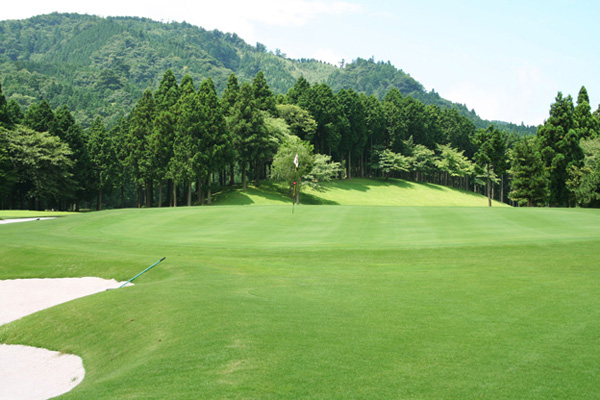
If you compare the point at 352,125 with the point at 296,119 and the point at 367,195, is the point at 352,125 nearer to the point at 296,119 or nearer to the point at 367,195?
the point at 296,119

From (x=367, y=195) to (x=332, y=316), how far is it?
7422 cm

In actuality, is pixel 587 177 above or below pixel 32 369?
above

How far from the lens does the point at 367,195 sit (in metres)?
83.6

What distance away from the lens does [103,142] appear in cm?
7425

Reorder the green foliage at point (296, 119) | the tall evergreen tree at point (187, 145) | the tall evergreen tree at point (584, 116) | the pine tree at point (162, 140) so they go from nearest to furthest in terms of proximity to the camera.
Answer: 1. the tall evergreen tree at point (187, 145)
2. the pine tree at point (162, 140)
3. the tall evergreen tree at point (584, 116)
4. the green foliage at point (296, 119)

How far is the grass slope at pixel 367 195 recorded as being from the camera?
A: 6781cm

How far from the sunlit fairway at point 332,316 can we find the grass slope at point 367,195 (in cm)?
4258

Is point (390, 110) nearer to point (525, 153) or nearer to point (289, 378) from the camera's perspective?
point (525, 153)

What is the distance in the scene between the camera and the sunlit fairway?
273 inches

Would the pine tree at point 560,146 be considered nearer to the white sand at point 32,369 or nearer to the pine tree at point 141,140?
the pine tree at point 141,140

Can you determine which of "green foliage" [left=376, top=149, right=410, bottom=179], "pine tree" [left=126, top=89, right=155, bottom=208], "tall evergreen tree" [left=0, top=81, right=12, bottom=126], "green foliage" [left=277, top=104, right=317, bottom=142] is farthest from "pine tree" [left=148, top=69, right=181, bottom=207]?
"green foliage" [left=376, top=149, right=410, bottom=179]

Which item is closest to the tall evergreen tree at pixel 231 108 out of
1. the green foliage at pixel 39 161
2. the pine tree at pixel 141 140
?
the pine tree at pixel 141 140

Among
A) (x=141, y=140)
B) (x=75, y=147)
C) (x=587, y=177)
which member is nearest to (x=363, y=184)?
(x=141, y=140)

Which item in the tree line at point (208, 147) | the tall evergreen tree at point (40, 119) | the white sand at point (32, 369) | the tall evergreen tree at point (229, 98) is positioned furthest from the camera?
the tall evergreen tree at point (229, 98)
